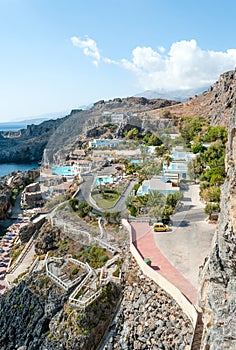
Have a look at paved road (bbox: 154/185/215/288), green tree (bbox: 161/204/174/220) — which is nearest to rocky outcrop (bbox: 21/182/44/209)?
paved road (bbox: 154/185/215/288)

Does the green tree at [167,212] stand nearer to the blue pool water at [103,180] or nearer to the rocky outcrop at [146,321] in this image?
the rocky outcrop at [146,321]

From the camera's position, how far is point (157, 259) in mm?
12344

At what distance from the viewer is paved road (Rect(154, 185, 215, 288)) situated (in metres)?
11.7

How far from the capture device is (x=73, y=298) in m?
12.2

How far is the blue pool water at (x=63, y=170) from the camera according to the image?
34.8 metres

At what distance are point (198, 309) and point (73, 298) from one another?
5.44 meters

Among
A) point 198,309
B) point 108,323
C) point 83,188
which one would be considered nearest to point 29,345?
point 108,323

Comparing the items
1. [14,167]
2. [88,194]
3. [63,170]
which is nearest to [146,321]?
[88,194]

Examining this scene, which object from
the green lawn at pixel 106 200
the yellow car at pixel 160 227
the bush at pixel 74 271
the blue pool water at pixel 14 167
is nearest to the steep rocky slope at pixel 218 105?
the green lawn at pixel 106 200

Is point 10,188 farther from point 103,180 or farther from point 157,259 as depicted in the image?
point 157,259

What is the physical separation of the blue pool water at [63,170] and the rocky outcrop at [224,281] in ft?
90.9

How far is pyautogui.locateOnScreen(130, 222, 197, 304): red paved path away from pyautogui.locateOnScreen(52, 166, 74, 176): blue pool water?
19607 millimetres

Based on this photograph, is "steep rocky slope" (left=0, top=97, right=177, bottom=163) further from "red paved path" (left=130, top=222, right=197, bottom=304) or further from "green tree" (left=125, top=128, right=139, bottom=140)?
"red paved path" (left=130, top=222, right=197, bottom=304)

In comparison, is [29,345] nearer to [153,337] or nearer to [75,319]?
[75,319]
